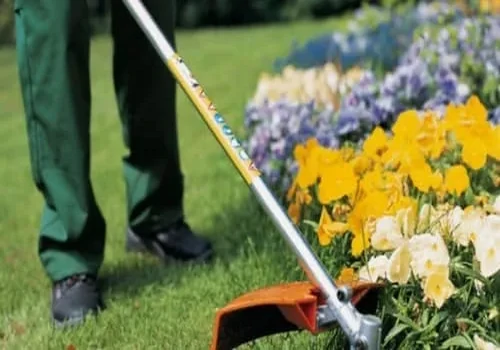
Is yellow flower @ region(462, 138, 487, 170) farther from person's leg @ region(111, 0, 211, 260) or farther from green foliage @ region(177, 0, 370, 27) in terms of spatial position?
green foliage @ region(177, 0, 370, 27)

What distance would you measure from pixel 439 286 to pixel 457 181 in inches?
18.8

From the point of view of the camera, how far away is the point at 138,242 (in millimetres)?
3668

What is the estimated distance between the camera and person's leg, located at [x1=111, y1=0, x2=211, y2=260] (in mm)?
3381

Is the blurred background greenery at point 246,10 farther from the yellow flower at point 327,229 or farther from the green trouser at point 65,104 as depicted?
the yellow flower at point 327,229

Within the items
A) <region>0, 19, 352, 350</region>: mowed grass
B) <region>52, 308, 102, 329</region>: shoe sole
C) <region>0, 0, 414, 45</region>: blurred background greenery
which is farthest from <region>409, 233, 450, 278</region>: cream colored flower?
<region>0, 0, 414, 45</region>: blurred background greenery

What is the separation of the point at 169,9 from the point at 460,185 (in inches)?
42.9

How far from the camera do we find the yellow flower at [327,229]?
275 cm

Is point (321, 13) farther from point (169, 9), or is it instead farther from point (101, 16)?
point (169, 9)

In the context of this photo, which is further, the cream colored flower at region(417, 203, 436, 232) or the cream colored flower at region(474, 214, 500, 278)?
the cream colored flower at region(417, 203, 436, 232)

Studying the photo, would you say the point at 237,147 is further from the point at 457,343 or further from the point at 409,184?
the point at 457,343

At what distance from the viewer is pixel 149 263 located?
11.7ft

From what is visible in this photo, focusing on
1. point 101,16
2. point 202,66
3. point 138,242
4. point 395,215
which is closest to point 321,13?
point 101,16

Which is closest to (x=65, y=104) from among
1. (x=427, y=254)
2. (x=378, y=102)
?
(x=427, y=254)

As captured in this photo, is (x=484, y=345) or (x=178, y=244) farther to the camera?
(x=178, y=244)
